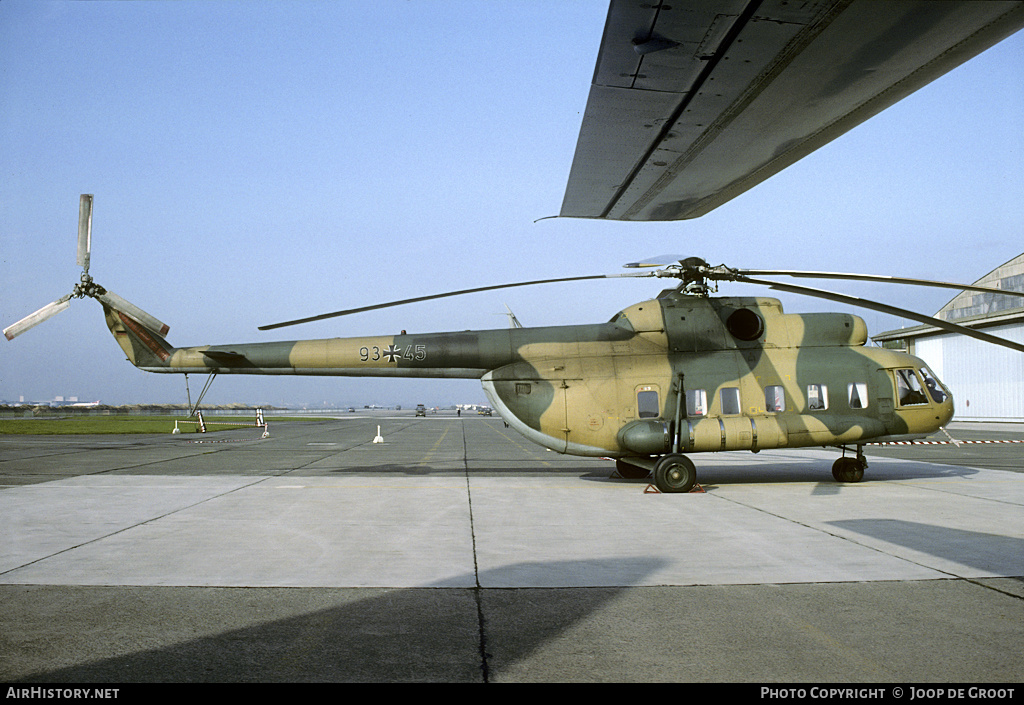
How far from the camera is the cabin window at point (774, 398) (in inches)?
522

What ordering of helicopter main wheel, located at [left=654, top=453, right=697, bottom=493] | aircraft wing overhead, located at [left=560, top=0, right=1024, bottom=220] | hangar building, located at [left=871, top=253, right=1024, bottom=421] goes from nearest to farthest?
1. aircraft wing overhead, located at [left=560, top=0, right=1024, bottom=220]
2. helicopter main wheel, located at [left=654, top=453, right=697, bottom=493]
3. hangar building, located at [left=871, top=253, right=1024, bottom=421]

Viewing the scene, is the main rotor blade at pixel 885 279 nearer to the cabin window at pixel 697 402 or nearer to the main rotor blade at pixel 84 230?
the cabin window at pixel 697 402

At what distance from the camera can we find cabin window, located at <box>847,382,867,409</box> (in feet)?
44.1

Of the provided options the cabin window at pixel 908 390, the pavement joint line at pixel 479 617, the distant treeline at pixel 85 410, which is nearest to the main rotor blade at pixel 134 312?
the pavement joint line at pixel 479 617

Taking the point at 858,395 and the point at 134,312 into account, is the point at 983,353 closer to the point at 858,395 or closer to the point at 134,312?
the point at 858,395

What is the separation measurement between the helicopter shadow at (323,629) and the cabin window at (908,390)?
9.47m

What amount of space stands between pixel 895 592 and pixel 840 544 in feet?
6.82

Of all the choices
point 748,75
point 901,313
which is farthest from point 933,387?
point 748,75

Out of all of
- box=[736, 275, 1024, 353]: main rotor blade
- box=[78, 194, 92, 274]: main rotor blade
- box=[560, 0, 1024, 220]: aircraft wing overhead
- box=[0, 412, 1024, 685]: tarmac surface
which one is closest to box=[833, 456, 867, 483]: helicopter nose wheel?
box=[0, 412, 1024, 685]: tarmac surface

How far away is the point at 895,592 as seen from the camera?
19.4 ft

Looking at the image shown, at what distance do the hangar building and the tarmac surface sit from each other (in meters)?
38.6

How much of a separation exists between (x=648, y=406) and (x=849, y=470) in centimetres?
432

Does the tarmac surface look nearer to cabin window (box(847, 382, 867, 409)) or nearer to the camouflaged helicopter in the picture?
the camouflaged helicopter

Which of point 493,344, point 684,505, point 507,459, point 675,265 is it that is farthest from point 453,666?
point 507,459
